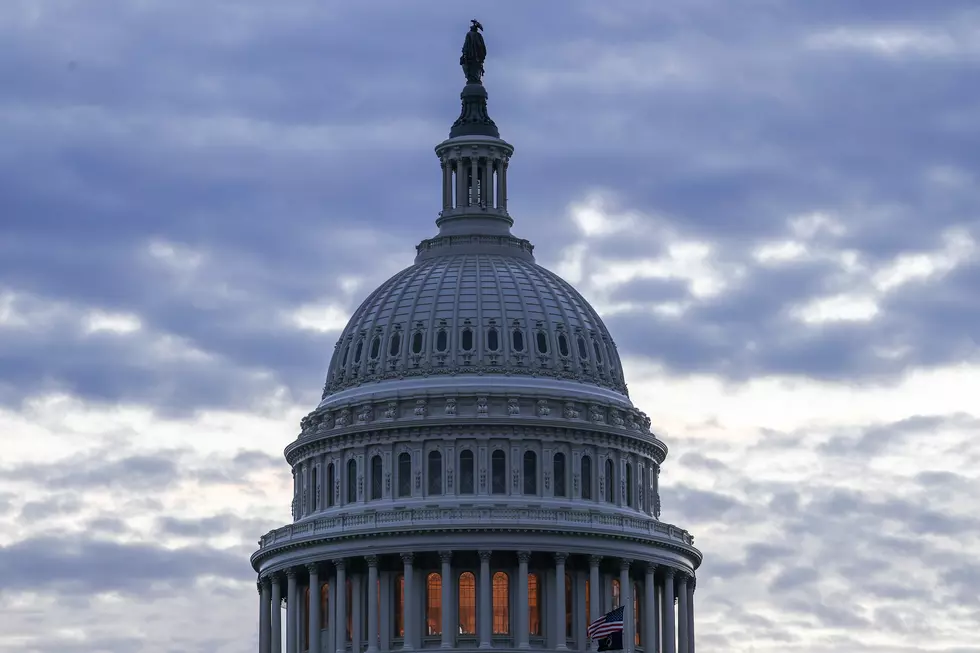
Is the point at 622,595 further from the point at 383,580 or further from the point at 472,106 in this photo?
the point at 472,106

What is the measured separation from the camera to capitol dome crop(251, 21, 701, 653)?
584 feet

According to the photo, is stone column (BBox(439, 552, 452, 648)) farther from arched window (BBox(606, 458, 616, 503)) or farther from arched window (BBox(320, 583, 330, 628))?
arched window (BBox(606, 458, 616, 503))

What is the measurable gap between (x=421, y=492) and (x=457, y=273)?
600 inches

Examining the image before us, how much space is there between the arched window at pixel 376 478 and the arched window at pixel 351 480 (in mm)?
1231

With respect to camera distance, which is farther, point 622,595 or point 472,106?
point 472,106

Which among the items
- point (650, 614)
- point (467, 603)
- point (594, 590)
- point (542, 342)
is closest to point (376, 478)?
point (467, 603)

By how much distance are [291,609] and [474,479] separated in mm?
13320

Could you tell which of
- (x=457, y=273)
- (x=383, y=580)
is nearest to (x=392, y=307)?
(x=457, y=273)

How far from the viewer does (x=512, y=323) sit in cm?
18562

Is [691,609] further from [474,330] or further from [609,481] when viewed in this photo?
[474,330]

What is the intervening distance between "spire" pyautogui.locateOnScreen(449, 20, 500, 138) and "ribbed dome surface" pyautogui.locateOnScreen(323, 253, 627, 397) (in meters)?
7.93

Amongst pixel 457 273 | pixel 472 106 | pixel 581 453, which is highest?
pixel 472 106

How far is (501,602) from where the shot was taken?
178625 mm

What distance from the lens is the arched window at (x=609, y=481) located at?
602ft
